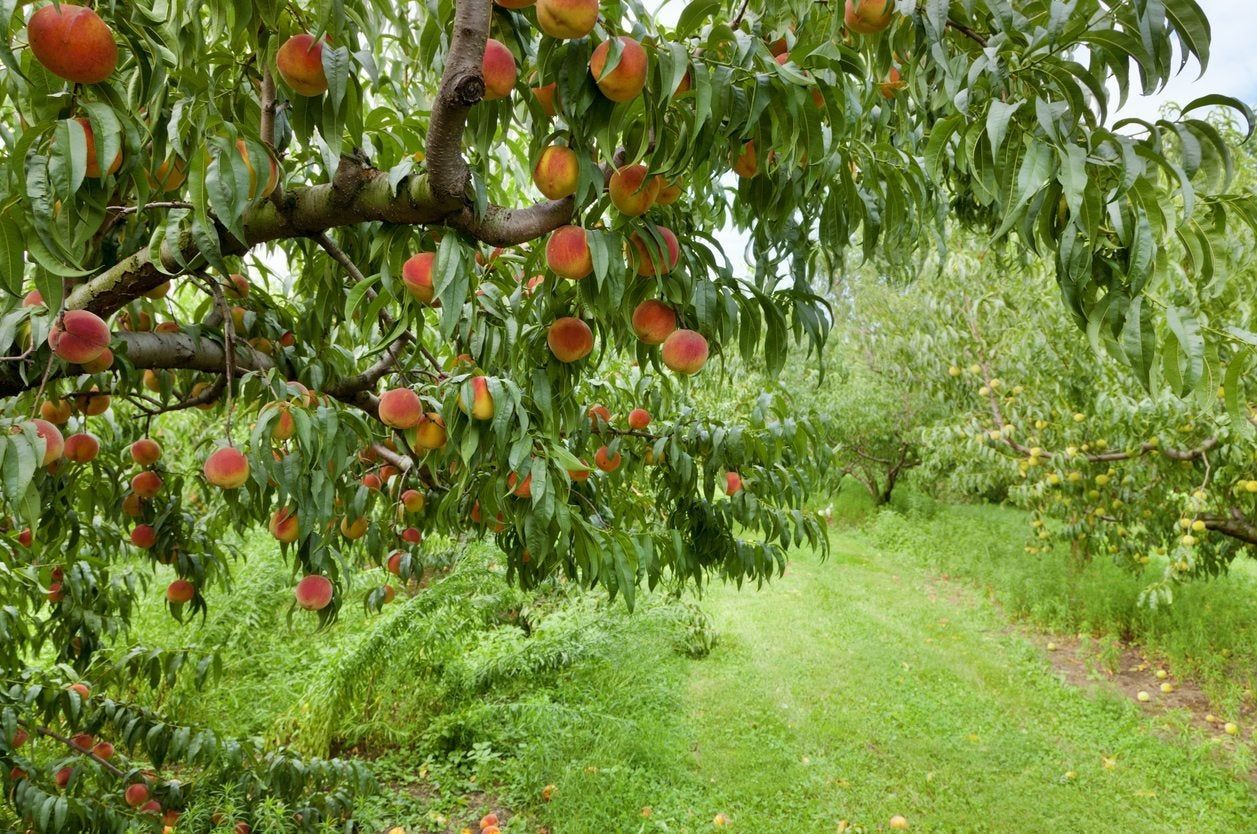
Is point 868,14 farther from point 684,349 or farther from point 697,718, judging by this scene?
point 697,718

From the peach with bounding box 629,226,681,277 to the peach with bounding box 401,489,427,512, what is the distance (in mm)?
1546

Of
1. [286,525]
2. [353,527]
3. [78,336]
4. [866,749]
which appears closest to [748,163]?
[78,336]

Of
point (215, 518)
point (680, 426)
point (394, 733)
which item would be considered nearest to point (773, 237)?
point (680, 426)

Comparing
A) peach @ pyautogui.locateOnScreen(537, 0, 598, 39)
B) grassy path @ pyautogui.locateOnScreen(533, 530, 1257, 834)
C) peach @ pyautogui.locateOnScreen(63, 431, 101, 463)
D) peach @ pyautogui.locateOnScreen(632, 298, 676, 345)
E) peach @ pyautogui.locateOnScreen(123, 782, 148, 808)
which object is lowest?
grassy path @ pyautogui.locateOnScreen(533, 530, 1257, 834)

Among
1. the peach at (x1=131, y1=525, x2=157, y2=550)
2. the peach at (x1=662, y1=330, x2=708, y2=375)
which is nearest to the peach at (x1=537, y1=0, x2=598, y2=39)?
the peach at (x1=662, y1=330, x2=708, y2=375)

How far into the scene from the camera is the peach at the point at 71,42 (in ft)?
2.43

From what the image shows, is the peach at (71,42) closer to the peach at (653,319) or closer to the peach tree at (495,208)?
the peach tree at (495,208)

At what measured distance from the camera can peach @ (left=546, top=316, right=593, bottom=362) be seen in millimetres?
1376

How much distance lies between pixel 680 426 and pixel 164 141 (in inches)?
64.8

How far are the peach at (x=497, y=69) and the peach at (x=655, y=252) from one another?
269 mm

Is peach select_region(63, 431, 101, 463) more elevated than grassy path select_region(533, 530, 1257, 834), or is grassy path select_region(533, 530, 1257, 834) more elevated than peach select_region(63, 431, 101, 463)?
peach select_region(63, 431, 101, 463)

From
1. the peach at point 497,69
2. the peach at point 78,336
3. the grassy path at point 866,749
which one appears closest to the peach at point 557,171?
the peach at point 497,69

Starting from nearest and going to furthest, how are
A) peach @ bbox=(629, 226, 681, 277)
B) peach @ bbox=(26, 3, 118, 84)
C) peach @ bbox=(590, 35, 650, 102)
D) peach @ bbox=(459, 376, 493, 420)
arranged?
peach @ bbox=(26, 3, 118, 84)
peach @ bbox=(590, 35, 650, 102)
peach @ bbox=(629, 226, 681, 277)
peach @ bbox=(459, 376, 493, 420)

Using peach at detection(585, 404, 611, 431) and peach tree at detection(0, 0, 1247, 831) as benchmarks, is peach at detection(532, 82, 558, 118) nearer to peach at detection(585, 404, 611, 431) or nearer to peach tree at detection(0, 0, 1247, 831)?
peach tree at detection(0, 0, 1247, 831)
